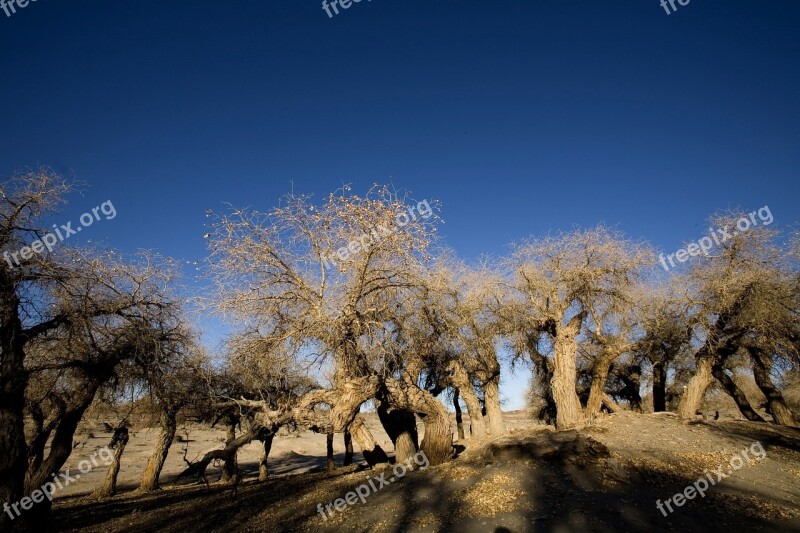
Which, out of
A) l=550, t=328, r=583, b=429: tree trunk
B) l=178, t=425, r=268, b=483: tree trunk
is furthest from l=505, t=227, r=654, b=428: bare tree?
l=178, t=425, r=268, b=483: tree trunk

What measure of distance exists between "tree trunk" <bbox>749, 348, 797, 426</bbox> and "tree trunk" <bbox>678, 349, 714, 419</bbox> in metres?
2.86

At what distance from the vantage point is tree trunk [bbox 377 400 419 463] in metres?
13.3

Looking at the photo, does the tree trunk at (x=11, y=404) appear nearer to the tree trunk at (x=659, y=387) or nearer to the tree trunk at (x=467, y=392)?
the tree trunk at (x=467, y=392)

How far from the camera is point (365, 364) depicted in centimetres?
1205

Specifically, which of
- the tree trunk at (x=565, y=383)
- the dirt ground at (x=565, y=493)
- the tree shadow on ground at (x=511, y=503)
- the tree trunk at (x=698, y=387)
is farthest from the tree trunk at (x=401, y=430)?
the tree trunk at (x=698, y=387)

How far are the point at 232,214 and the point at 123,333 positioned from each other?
4071 mm

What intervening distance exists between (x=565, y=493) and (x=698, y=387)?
14.3 metres

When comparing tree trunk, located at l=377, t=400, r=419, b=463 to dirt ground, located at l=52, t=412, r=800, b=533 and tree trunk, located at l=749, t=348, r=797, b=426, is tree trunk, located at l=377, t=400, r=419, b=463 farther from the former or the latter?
tree trunk, located at l=749, t=348, r=797, b=426

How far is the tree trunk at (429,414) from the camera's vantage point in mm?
12430

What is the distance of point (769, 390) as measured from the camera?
19203 millimetres

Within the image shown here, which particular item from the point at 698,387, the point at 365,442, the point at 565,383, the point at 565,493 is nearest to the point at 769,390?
the point at 698,387

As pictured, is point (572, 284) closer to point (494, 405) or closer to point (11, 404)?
point (494, 405)

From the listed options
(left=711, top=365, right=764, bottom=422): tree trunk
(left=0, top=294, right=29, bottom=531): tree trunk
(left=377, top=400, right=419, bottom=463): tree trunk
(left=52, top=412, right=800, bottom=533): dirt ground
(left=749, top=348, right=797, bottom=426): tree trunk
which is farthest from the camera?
Result: (left=711, top=365, right=764, bottom=422): tree trunk

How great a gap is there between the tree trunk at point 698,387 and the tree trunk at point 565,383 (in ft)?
17.1
